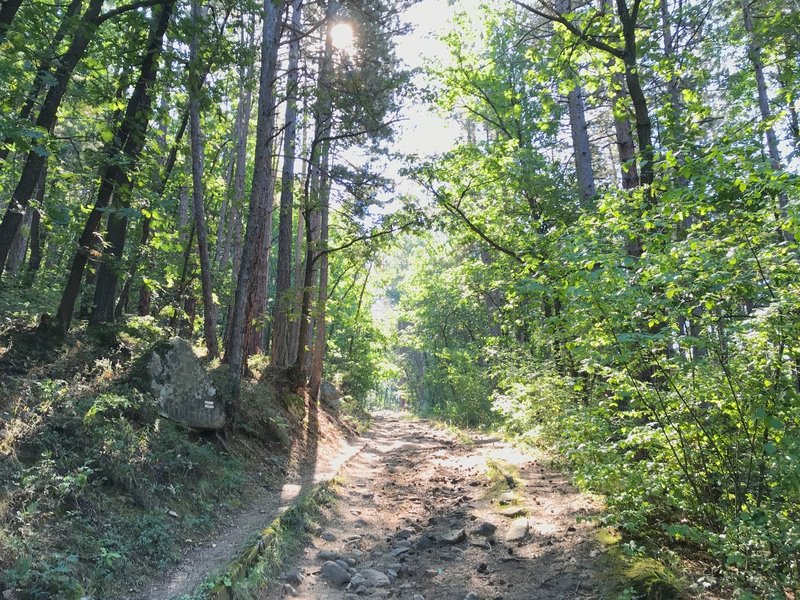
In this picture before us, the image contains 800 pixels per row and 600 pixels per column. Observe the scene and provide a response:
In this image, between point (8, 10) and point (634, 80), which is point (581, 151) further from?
point (8, 10)

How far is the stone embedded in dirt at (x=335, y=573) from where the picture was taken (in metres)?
5.25

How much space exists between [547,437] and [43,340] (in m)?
8.65

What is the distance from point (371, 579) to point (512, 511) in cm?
238

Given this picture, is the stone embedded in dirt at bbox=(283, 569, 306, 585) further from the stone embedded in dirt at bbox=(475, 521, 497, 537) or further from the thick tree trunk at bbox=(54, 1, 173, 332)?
the thick tree trunk at bbox=(54, 1, 173, 332)

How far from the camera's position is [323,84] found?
35.9 ft

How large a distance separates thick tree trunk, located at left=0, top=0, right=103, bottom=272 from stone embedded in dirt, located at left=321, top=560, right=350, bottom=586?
6.38 meters

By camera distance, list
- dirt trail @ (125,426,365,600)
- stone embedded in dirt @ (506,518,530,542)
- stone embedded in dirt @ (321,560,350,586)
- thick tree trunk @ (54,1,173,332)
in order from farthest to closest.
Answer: thick tree trunk @ (54,1,173,332) → stone embedded in dirt @ (506,518,530,542) → stone embedded in dirt @ (321,560,350,586) → dirt trail @ (125,426,365,600)

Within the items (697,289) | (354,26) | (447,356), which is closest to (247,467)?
(697,289)

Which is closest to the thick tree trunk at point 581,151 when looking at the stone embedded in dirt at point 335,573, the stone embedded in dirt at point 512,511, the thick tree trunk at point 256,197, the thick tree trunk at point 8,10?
the stone embedded in dirt at point 512,511

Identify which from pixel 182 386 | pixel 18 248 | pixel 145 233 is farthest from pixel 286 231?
pixel 18 248

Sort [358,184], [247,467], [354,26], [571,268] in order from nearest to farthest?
[571,268]
[247,467]
[358,184]
[354,26]

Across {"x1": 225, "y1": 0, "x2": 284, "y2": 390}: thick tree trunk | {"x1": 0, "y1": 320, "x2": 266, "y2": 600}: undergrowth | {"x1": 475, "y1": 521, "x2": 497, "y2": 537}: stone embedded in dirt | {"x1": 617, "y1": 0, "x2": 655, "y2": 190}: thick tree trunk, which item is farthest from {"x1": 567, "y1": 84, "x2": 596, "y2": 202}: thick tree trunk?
{"x1": 0, "y1": 320, "x2": 266, "y2": 600}: undergrowth

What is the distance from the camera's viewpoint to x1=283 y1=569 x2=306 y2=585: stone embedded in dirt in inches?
200

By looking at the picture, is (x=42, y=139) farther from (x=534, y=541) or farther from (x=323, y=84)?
(x=534, y=541)
